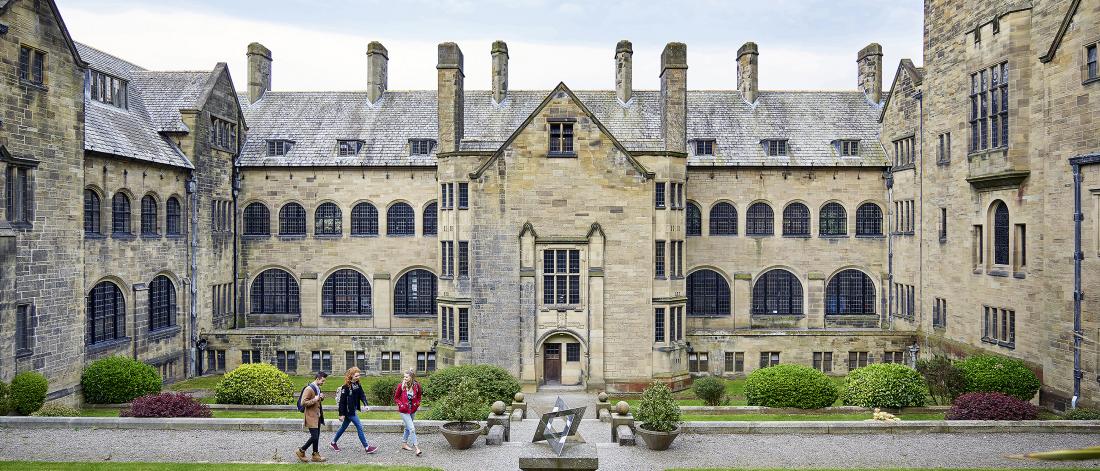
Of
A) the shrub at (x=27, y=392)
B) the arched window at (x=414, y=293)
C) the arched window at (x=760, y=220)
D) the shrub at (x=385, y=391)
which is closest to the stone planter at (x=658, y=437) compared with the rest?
the shrub at (x=385, y=391)

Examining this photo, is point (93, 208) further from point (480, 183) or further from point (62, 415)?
point (480, 183)

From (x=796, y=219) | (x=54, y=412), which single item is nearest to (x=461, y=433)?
(x=54, y=412)

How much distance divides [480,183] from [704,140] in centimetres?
1469

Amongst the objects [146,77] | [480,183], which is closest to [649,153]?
[480,183]

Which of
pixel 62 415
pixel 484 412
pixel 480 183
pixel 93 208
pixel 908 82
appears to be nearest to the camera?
pixel 484 412

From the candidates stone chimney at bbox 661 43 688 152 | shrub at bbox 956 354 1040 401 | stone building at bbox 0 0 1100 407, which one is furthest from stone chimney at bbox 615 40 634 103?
shrub at bbox 956 354 1040 401

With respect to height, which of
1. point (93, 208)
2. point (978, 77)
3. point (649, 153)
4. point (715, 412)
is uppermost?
point (978, 77)

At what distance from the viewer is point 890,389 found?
25.3 meters

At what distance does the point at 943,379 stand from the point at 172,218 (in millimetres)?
35500

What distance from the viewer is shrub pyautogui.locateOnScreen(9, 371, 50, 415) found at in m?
22.7

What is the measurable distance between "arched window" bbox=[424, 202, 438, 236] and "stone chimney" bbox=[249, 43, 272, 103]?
13.7m

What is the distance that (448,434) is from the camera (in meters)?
18.9

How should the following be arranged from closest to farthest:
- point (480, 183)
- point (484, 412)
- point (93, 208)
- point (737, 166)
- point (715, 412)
→ point (484, 412)
point (715, 412)
point (93, 208)
point (480, 183)
point (737, 166)

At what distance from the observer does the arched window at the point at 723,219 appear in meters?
40.4
